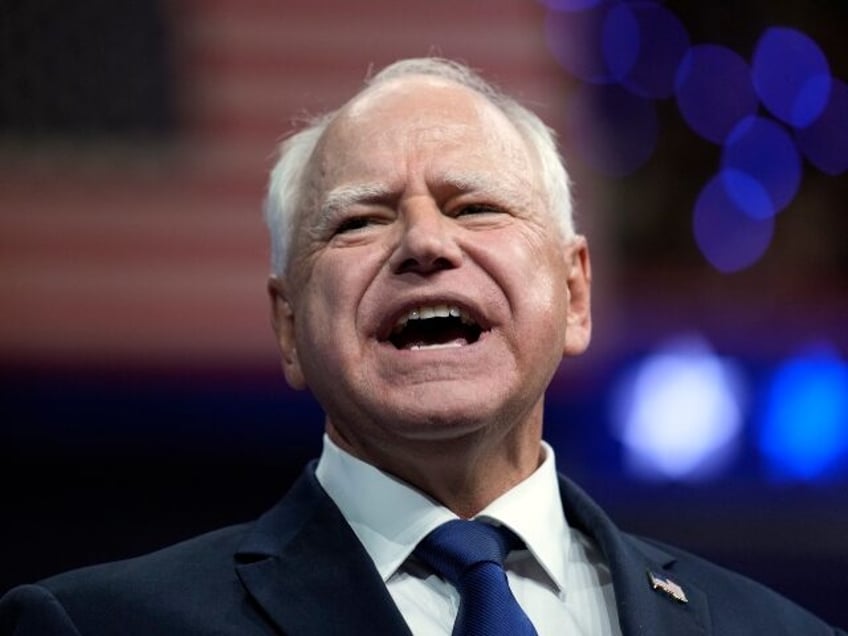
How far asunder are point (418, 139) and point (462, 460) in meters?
0.43

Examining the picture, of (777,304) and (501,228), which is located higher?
(501,228)

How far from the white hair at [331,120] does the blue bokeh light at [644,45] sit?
3.76 m

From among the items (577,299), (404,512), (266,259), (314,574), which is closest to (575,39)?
(266,259)

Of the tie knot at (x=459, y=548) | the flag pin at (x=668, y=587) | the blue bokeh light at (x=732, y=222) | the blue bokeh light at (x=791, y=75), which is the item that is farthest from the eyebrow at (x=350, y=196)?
the blue bokeh light at (x=791, y=75)

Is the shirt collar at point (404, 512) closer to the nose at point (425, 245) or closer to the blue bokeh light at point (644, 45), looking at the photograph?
the nose at point (425, 245)

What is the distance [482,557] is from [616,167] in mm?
4154

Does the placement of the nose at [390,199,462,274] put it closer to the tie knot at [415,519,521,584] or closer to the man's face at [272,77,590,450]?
the man's face at [272,77,590,450]

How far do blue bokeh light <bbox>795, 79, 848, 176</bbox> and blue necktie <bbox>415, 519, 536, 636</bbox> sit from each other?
420 centimetres

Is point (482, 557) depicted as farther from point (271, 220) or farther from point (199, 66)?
point (199, 66)

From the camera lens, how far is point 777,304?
15.8ft

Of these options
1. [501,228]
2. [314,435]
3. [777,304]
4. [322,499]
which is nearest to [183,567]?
[322,499]

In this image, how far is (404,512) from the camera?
2.30 metres

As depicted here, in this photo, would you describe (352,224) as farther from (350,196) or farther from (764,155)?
(764,155)

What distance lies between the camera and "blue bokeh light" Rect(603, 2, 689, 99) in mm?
6293
